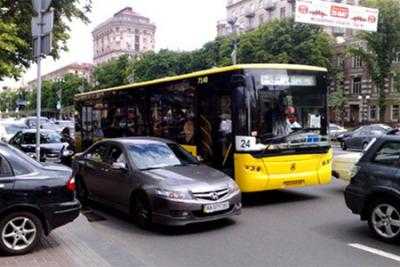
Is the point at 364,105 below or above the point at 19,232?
above

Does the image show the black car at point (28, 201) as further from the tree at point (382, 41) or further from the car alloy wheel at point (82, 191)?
the tree at point (382, 41)

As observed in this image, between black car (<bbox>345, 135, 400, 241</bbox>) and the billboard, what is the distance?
1536 cm

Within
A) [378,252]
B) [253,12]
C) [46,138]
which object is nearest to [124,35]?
[253,12]

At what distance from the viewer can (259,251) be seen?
758 centimetres

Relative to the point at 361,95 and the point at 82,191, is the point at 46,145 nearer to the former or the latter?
the point at 82,191

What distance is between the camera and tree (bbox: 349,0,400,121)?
47938 mm

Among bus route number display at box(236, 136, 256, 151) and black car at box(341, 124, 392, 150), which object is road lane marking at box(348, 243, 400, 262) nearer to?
bus route number display at box(236, 136, 256, 151)

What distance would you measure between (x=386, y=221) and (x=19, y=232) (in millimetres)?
4991

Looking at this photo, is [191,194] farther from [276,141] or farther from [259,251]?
[276,141]

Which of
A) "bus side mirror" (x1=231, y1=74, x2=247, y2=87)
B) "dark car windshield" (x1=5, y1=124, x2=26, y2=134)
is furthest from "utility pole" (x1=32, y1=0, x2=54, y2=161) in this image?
"dark car windshield" (x1=5, y1=124, x2=26, y2=134)

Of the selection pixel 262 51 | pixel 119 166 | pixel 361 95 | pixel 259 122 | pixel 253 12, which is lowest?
pixel 119 166

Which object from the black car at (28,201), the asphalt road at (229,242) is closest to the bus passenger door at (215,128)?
the asphalt road at (229,242)

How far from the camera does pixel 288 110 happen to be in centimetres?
1154

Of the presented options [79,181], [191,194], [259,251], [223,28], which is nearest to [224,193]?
[191,194]
